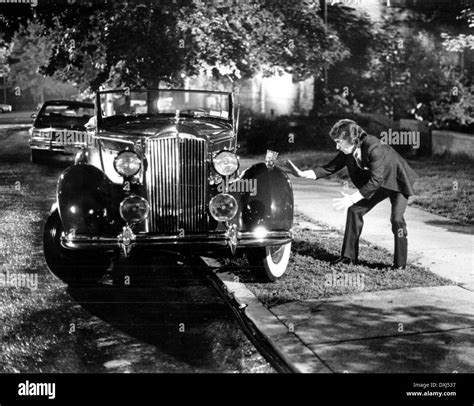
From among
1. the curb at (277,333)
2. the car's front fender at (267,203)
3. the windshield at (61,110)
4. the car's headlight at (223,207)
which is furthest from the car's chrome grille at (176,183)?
the windshield at (61,110)

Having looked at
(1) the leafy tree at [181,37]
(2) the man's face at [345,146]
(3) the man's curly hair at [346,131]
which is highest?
(1) the leafy tree at [181,37]

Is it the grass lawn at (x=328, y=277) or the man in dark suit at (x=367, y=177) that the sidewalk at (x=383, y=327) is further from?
the man in dark suit at (x=367, y=177)

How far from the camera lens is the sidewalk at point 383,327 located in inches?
198

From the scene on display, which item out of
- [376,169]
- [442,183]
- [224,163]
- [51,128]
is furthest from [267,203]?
[51,128]

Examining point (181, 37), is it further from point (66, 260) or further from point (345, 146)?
point (66, 260)

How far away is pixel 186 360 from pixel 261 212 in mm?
2251

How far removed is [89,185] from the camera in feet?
22.8

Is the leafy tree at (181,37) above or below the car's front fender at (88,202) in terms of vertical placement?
above

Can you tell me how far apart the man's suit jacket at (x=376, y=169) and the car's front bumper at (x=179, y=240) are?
106 centimetres

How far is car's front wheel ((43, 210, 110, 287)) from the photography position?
23.1 feet

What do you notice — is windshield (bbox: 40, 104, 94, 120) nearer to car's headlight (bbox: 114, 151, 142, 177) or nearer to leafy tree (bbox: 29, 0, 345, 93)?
leafy tree (bbox: 29, 0, 345, 93)

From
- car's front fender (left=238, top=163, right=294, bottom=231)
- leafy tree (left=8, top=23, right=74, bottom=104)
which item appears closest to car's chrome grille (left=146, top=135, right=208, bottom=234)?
car's front fender (left=238, top=163, right=294, bottom=231)

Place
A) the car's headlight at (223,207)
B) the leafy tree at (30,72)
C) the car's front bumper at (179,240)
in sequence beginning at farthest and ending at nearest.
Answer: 1. the leafy tree at (30,72)
2. the car's headlight at (223,207)
3. the car's front bumper at (179,240)
